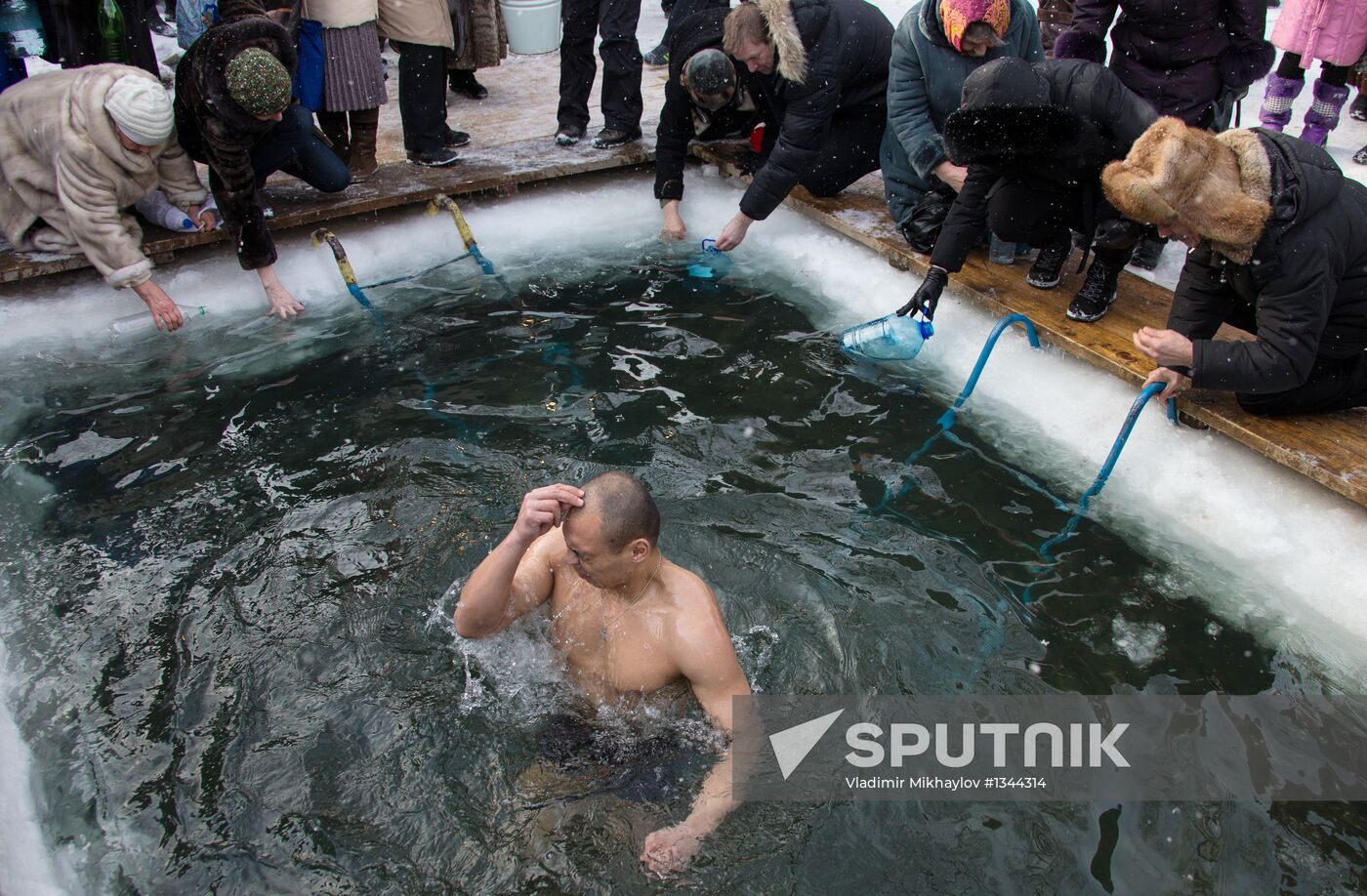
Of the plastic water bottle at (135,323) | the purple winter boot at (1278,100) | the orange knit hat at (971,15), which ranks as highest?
the orange knit hat at (971,15)

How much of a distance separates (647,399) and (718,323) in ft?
3.12

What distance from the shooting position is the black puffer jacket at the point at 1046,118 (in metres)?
4.44

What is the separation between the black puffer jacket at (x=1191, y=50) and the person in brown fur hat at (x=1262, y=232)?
1879 mm

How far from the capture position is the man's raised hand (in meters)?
2.83

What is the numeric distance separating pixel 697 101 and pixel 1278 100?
4.06 m

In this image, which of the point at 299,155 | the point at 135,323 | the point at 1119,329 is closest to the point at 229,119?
the point at 299,155

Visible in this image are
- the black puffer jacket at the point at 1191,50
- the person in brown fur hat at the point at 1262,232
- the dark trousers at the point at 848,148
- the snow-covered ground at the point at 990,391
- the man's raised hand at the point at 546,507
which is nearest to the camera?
the man's raised hand at the point at 546,507

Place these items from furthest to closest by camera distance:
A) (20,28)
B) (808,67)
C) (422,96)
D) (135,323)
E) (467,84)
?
1. (467,84)
2. (422,96)
3. (20,28)
4. (135,323)
5. (808,67)

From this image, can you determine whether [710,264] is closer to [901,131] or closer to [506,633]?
[901,131]

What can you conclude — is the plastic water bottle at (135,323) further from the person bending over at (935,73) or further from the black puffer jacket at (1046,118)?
the black puffer jacket at (1046,118)

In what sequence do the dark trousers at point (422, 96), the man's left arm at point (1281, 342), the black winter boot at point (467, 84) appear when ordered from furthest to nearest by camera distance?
1. the black winter boot at point (467, 84)
2. the dark trousers at point (422, 96)
3. the man's left arm at point (1281, 342)

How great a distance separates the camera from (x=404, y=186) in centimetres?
661

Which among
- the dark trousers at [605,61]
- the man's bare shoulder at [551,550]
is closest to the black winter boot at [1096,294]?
the man's bare shoulder at [551,550]

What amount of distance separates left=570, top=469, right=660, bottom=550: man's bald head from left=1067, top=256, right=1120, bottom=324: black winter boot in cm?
306
